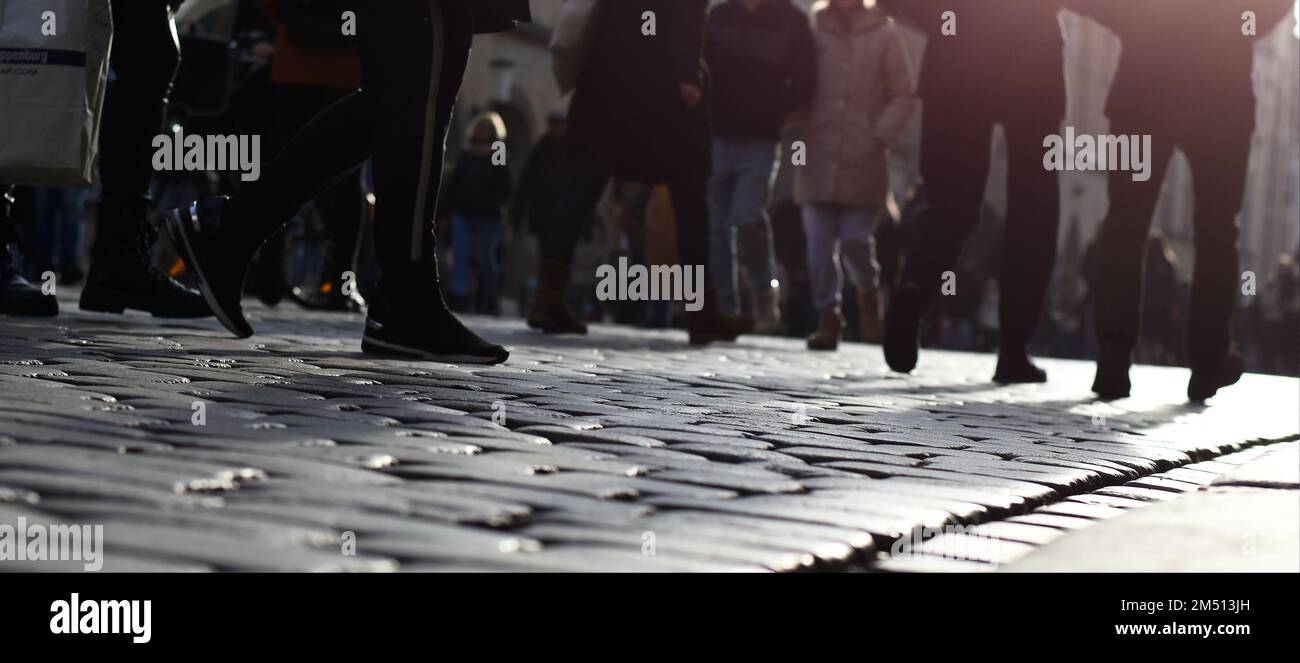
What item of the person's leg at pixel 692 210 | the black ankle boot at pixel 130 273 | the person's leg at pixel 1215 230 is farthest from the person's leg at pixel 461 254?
the person's leg at pixel 1215 230

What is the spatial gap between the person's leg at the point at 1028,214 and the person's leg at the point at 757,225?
3892mm

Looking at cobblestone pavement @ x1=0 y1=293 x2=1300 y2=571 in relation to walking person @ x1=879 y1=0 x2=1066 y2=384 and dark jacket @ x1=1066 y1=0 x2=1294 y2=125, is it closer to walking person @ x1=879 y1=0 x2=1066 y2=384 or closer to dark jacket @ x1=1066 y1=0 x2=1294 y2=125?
walking person @ x1=879 y1=0 x2=1066 y2=384

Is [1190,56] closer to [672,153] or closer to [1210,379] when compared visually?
[1210,379]

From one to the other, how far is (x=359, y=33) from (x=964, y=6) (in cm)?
278

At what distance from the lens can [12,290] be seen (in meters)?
6.54

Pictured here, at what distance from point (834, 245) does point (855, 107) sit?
85cm

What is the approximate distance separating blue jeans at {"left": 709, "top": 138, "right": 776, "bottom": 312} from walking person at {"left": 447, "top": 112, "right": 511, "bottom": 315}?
4810 mm

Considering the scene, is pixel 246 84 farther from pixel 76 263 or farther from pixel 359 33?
pixel 359 33

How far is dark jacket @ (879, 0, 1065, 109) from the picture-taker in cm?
663

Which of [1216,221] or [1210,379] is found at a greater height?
[1216,221]

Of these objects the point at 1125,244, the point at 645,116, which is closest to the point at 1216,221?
the point at 1125,244

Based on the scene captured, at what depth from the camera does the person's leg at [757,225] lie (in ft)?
34.9

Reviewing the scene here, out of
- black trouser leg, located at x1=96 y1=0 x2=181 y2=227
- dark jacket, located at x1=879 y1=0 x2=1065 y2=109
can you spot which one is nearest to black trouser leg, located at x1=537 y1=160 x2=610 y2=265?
dark jacket, located at x1=879 y1=0 x2=1065 y2=109

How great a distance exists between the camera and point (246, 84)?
9500 millimetres
